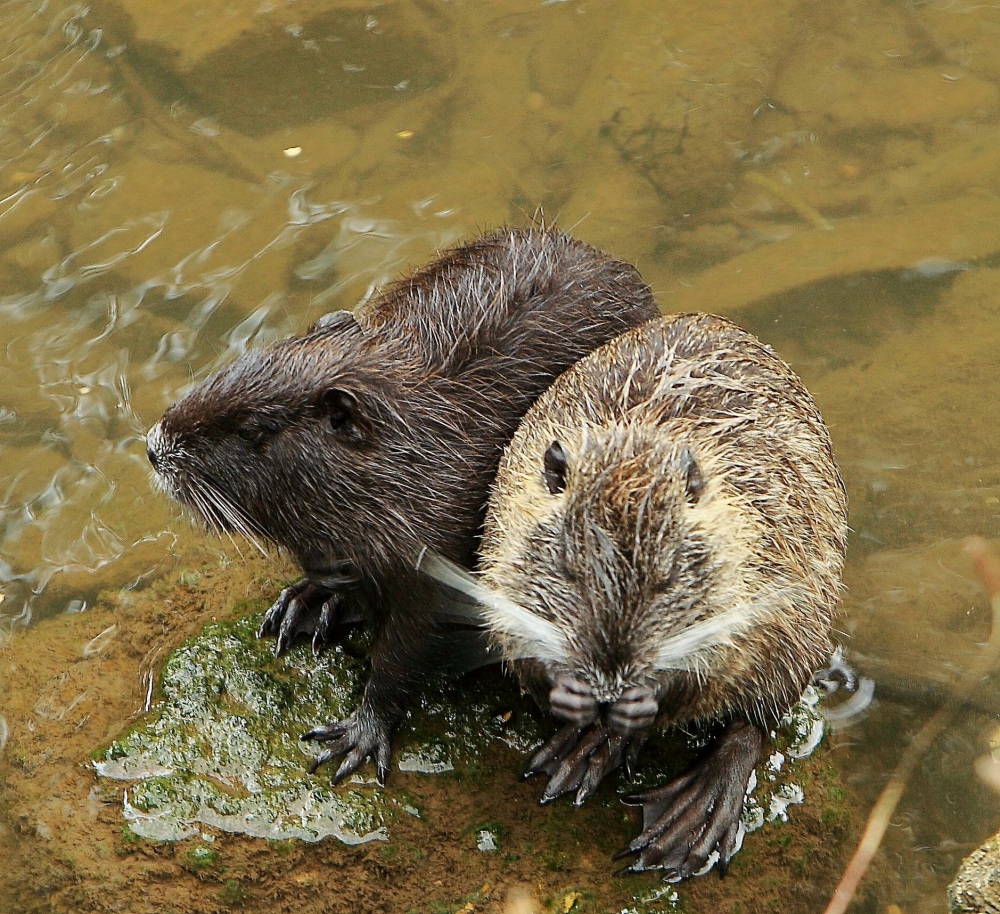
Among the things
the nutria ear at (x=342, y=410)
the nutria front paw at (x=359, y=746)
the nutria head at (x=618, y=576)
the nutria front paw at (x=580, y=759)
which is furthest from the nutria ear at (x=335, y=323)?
the nutria front paw at (x=580, y=759)

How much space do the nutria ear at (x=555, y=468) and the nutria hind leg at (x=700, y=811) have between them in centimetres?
112

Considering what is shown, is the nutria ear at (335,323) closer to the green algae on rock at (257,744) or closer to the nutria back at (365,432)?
the nutria back at (365,432)

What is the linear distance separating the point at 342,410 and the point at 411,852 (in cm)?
146

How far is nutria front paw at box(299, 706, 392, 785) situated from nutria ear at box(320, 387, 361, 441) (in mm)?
967

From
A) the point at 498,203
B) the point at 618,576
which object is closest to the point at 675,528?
the point at 618,576

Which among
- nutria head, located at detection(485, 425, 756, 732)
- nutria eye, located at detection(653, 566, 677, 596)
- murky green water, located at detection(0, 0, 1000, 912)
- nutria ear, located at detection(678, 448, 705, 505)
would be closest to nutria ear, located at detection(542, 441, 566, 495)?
nutria head, located at detection(485, 425, 756, 732)

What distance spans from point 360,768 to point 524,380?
4.90 feet

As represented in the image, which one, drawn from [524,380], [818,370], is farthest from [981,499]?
[524,380]

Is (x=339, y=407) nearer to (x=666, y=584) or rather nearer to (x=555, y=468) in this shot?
(x=555, y=468)

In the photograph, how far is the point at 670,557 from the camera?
350 cm

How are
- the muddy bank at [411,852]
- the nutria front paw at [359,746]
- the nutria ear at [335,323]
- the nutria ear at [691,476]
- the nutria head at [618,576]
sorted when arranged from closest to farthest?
1. the nutria head at [618,576]
2. the nutria ear at [691,476]
3. the muddy bank at [411,852]
4. the nutria front paw at [359,746]
5. the nutria ear at [335,323]

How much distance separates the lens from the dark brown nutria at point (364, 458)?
13.8ft

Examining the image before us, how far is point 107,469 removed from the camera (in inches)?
232

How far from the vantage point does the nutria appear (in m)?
3.48
